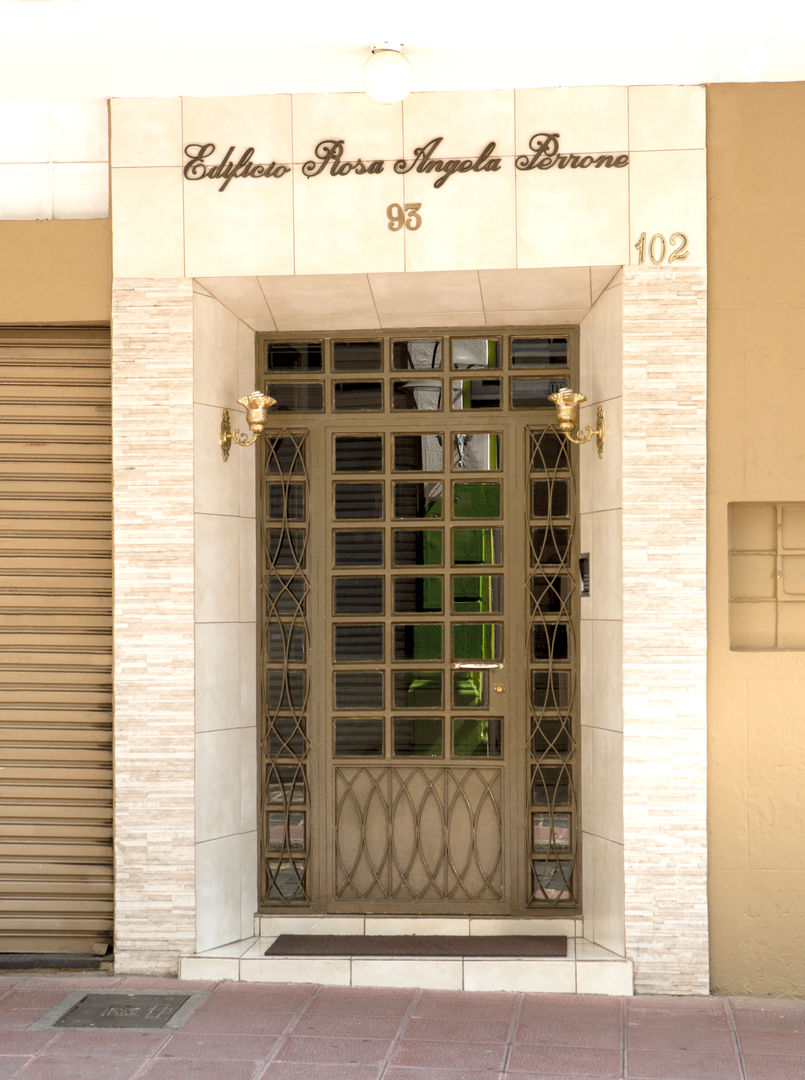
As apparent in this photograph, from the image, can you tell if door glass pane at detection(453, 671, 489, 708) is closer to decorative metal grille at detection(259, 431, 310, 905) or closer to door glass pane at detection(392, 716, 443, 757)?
door glass pane at detection(392, 716, 443, 757)

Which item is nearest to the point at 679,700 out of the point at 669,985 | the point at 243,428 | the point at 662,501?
the point at 662,501

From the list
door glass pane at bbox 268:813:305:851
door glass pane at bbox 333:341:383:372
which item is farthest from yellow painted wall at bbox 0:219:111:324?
door glass pane at bbox 268:813:305:851

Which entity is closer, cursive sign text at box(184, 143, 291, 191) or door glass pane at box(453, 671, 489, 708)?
cursive sign text at box(184, 143, 291, 191)

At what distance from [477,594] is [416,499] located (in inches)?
22.4

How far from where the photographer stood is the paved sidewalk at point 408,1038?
13.9 ft

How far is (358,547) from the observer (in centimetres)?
582

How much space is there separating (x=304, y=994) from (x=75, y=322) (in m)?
3.26

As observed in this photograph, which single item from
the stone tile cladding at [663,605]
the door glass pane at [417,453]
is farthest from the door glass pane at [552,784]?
the door glass pane at [417,453]

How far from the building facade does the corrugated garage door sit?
0.02 metres

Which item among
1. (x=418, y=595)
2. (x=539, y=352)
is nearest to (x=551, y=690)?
(x=418, y=595)

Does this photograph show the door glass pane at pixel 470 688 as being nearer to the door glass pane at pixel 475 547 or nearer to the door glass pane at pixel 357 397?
the door glass pane at pixel 475 547

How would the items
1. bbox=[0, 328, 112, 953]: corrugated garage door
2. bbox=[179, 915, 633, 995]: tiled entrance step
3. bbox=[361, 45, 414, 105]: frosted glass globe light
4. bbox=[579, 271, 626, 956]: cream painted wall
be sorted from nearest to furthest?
bbox=[361, 45, 414, 105]: frosted glass globe light → bbox=[179, 915, 633, 995]: tiled entrance step → bbox=[579, 271, 626, 956]: cream painted wall → bbox=[0, 328, 112, 953]: corrugated garage door

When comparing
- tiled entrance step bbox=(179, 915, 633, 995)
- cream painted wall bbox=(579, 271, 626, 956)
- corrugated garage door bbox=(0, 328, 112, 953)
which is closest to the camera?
tiled entrance step bbox=(179, 915, 633, 995)

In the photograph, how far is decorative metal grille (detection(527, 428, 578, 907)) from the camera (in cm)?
565
